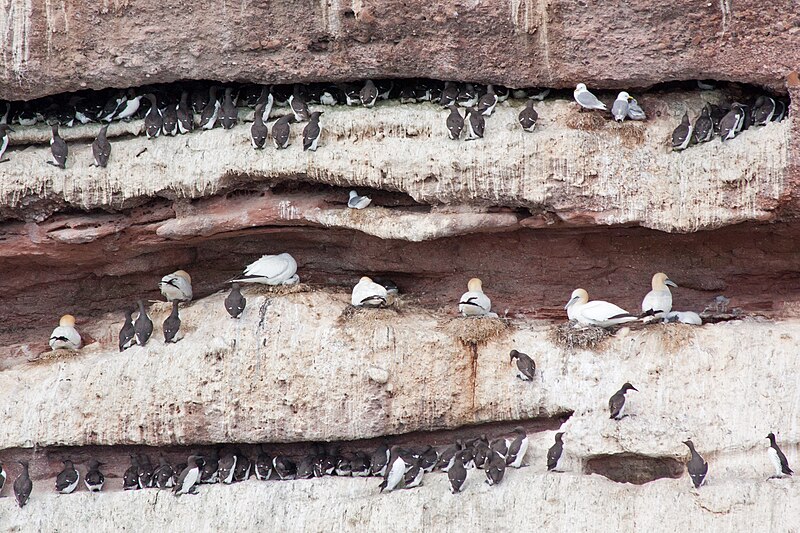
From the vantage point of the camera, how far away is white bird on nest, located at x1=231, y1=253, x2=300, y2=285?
1551cm

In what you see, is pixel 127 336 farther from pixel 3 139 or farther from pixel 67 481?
pixel 3 139

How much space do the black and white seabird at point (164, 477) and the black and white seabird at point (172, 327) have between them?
1621 mm

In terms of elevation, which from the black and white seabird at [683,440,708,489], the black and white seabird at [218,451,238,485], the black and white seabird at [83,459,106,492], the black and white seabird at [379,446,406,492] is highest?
the black and white seabird at [683,440,708,489]

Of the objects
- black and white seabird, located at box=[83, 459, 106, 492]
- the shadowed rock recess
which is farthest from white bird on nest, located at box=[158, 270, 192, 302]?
black and white seabird, located at box=[83, 459, 106, 492]

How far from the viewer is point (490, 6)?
578 inches

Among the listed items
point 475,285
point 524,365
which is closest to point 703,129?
point 475,285

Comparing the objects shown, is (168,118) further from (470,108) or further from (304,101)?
(470,108)

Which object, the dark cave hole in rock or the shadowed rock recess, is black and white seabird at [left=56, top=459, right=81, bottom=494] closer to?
the shadowed rock recess

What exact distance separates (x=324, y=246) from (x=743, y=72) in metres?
5.92

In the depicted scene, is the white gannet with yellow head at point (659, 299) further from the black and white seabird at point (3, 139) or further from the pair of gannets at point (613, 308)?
the black and white seabird at point (3, 139)

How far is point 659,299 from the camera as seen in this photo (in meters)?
14.9

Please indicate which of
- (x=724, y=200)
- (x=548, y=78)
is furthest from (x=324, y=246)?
(x=724, y=200)

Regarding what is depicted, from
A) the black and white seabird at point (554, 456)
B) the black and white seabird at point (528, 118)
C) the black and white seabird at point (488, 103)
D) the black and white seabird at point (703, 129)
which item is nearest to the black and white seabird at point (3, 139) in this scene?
the black and white seabird at point (488, 103)

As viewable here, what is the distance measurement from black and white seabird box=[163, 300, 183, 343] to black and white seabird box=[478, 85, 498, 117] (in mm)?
4727
